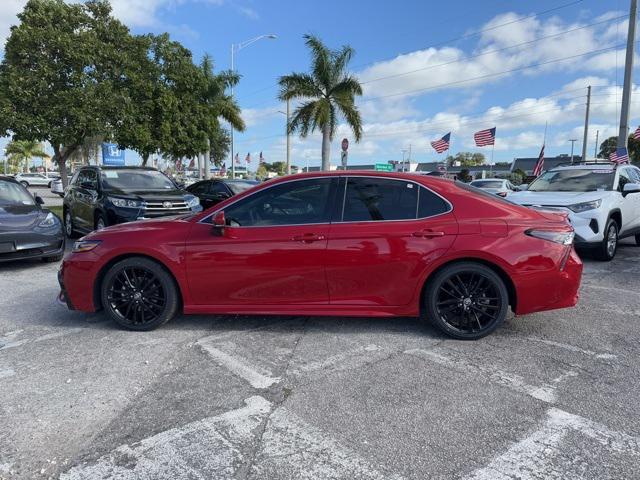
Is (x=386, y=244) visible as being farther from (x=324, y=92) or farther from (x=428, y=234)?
(x=324, y=92)

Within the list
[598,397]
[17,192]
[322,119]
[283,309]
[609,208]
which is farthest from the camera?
[322,119]

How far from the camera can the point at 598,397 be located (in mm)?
3311

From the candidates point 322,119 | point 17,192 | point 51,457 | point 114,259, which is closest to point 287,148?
point 322,119

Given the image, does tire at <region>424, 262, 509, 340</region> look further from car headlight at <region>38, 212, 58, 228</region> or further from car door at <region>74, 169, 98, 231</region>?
car door at <region>74, 169, 98, 231</region>

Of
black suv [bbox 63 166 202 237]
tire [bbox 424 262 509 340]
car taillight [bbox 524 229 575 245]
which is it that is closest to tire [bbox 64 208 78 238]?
black suv [bbox 63 166 202 237]

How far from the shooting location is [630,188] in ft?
27.9

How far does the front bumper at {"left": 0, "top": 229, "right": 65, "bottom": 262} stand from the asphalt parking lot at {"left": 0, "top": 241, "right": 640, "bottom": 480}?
2727 millimetres

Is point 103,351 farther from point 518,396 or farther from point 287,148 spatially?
point 287,148

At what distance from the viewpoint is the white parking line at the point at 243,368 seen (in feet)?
11.8

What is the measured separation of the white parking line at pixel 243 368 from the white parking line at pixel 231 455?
55 centimetres

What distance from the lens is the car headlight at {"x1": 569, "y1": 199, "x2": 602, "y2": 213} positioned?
793 cm

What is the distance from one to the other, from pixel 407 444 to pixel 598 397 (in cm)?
153

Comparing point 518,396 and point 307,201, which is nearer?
point 518,396

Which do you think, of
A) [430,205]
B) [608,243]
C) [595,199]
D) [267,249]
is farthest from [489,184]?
[267,249]
